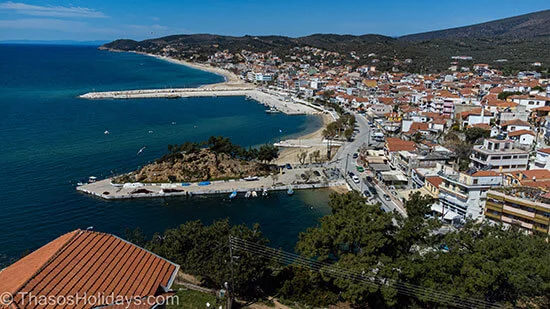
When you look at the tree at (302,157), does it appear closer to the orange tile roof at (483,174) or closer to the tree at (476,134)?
the orange tile roof at (483,174)

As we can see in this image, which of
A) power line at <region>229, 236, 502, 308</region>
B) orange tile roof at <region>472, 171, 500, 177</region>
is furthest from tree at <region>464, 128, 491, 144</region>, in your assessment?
power line at <region>229, 236, 502, 308</region>

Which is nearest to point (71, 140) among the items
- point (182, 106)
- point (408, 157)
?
point (182, 106)

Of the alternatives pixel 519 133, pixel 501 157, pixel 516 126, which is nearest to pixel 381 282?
pixel 501 157

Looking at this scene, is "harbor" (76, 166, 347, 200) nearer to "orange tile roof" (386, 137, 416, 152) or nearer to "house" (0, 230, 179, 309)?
"orange tile roof" (386, 137, 416, 152)

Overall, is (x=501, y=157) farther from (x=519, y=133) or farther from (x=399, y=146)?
(x=519, y=133)

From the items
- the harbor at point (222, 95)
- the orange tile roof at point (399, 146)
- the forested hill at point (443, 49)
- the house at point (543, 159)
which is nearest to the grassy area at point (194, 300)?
the orange tile roof at point (399, 146)

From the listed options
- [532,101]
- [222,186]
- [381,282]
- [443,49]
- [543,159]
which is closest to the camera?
[381,282]

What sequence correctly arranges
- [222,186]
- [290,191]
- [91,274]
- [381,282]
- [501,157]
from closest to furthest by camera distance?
[91,274], [381,282], [501,157], [290,191], [222,186]
